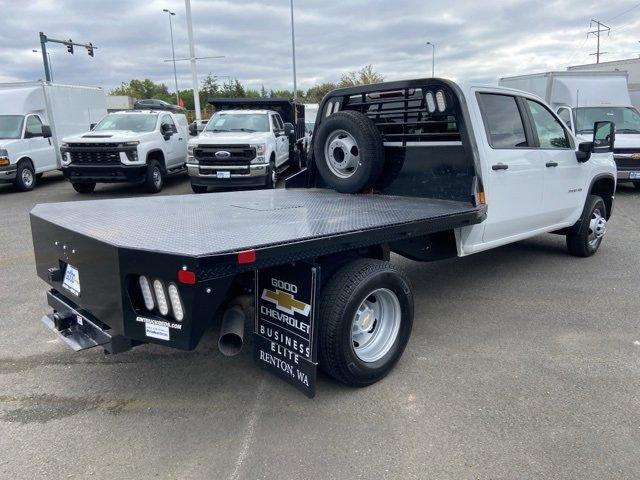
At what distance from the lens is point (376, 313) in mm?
3553

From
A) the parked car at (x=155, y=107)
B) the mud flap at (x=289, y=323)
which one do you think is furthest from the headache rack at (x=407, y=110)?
the parked car at (x=155, y=107)

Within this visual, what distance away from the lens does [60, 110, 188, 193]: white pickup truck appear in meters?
11.5

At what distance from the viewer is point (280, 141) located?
13.0m

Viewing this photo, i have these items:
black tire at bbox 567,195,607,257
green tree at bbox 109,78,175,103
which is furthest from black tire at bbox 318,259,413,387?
green tree at bbox 109,78,175,103

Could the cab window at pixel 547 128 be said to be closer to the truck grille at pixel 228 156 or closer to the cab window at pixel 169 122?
the truck grille at pixel 228 156

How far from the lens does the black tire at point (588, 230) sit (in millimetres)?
6242

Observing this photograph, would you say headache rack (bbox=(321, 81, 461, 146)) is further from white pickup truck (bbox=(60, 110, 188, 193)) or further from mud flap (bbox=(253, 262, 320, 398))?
white pickup truck (bbox=(60, 110, 188, 193))

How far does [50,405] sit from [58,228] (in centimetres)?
113

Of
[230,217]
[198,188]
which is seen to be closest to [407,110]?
[230,217]

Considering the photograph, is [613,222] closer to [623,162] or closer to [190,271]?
[623,162]

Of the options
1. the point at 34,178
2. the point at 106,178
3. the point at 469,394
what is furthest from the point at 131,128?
the point at 469,394

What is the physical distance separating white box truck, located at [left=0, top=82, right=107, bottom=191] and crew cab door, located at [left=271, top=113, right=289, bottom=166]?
20.5ft

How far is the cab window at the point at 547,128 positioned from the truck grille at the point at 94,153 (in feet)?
30.1

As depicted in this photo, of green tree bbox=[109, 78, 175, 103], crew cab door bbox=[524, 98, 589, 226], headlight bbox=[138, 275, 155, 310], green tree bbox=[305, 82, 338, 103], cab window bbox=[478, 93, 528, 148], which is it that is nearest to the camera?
headlight bbox=[138, 275, 155, 310]
